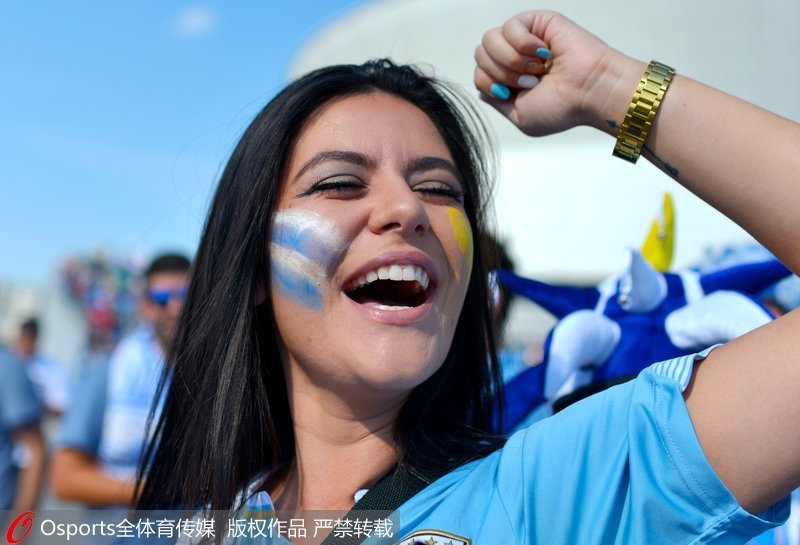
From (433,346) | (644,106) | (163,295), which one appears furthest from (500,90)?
(163,295)

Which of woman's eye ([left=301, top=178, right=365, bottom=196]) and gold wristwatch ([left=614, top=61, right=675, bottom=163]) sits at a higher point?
woman's eye ([left=301, top=178, right=365, bottom=196])

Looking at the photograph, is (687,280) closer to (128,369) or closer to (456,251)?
(456,251)

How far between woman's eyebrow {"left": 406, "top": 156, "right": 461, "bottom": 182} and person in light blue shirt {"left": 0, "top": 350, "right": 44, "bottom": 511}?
12.1 ft

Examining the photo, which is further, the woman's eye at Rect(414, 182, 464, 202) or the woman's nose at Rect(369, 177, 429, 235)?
the woman's eye at Rect(414, 182, 464, 202)

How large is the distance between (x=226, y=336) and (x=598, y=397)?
2.78 feet

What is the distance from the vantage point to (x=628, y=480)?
116cm

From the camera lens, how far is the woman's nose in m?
1.39

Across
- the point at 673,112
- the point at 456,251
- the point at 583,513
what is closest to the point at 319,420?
the point at 456,251

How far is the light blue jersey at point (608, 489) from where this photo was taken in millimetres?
1074

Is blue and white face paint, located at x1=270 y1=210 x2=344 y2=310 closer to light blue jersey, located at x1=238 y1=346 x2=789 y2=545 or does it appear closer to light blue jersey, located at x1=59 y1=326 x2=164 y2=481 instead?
light blue jersey, located at x1=238 y1=346 x2=789 y2=545

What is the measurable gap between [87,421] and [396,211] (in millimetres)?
2916

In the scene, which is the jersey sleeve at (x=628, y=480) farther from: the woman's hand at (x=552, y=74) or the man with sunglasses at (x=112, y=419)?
the man with sunglasses at (x=112, y=419)

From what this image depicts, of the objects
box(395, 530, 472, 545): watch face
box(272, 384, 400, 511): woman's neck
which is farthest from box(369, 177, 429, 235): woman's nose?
box(395, 530, 472, 545): watch face

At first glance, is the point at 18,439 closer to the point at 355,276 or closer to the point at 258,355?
the point at 258,355
